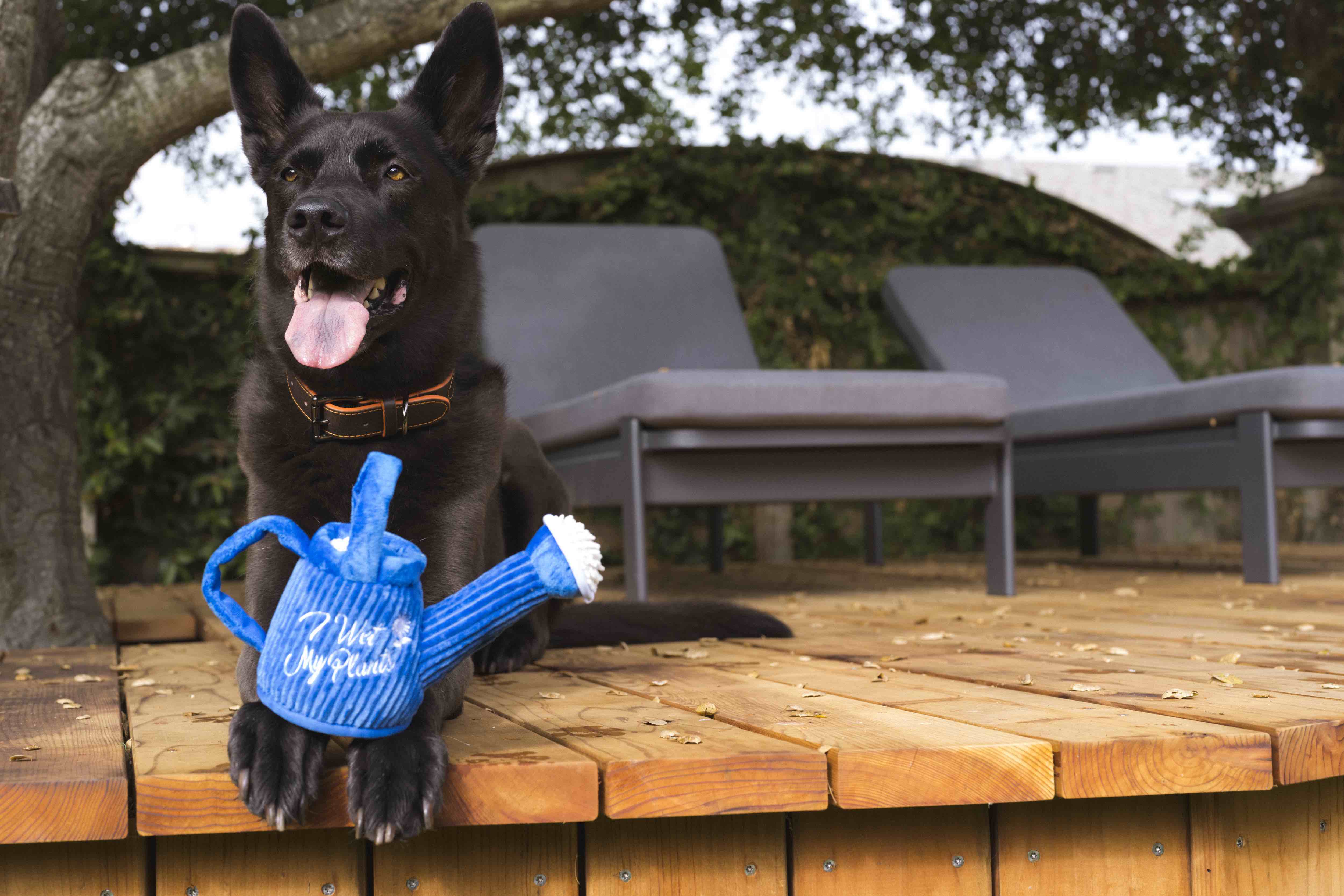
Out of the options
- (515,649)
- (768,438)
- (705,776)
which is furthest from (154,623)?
(705,776)

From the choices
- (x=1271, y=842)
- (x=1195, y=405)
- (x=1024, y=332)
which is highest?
(x=1024, y=332)

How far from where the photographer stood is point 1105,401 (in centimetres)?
383

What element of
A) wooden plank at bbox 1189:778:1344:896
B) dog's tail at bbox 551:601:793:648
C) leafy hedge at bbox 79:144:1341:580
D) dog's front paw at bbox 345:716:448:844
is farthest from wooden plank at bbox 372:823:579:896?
leafy hedge at bbox 79:144:1341:580

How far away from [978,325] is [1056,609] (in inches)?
77.6

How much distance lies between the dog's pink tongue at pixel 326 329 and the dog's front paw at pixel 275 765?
485 mm

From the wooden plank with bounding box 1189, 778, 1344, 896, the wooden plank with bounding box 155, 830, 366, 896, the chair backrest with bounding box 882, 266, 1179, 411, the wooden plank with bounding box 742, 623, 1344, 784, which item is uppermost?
the chair backrest with bounding box 882, 266, 1179, 411

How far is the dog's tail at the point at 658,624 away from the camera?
2.21 metres

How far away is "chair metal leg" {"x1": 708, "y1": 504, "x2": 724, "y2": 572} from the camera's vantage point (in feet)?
15.7

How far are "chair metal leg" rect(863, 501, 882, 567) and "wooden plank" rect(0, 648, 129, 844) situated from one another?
3741 mm

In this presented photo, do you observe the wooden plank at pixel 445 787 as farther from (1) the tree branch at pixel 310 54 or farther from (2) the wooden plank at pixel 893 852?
(1) the tree branch at pixel 310 54

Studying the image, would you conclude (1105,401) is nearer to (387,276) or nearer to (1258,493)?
(1258,493)

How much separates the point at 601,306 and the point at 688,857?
3.34m

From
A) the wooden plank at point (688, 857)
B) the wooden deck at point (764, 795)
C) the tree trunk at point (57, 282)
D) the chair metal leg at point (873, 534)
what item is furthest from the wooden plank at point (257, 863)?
the chair metal leg at point (873, 534)

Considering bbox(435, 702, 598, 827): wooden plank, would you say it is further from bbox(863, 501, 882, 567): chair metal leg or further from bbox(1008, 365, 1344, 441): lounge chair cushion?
bbox(863, 501, 882, 567): chair metal leg
